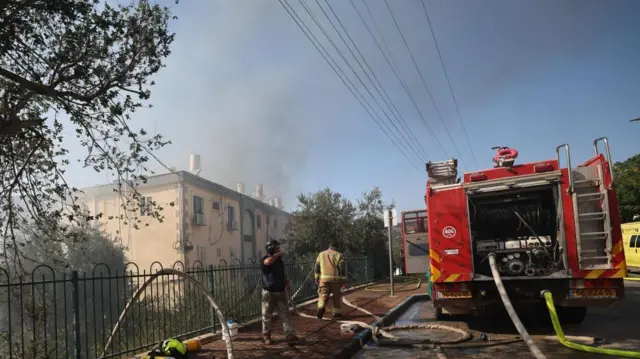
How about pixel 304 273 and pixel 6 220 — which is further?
pixel 304 273

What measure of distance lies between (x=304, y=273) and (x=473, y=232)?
637cm

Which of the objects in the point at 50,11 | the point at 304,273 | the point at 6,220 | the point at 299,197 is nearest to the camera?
the point at 50,11

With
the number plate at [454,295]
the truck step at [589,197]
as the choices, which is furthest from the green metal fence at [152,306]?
the truck step at [589,197]

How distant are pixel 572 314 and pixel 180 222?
22368 mm

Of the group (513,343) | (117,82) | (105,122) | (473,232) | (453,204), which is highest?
(117,82)

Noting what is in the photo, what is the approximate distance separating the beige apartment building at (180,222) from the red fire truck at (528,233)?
18167 millimetres

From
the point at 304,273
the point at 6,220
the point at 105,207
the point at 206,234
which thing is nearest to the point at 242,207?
the point at 206,234

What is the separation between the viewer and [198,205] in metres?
28.3

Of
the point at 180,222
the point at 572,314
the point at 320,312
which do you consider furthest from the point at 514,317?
the point at 180,222

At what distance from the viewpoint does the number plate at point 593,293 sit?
659 cm

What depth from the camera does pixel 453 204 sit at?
7719 mm

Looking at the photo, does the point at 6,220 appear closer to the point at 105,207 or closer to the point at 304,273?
the point at 304,273

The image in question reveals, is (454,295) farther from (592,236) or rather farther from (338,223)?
(338,223)

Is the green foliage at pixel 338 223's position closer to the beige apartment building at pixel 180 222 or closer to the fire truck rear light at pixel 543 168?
the beige apartment building at pixel 180 222
